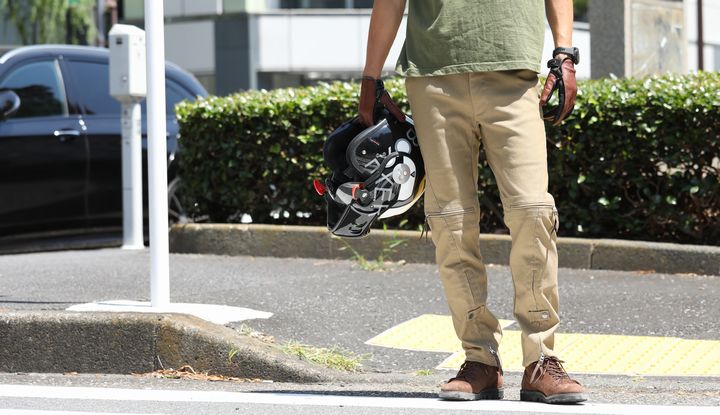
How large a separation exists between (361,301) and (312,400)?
2078 millimetres

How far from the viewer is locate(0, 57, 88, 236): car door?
8938 millimetres

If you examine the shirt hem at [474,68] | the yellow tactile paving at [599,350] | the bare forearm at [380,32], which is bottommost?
the yellow tactile paving at [599,350]

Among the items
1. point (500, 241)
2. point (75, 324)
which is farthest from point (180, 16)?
point (75, 324)

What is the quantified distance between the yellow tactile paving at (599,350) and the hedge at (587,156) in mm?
1993

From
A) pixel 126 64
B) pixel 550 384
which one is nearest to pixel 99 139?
pixel 126 64

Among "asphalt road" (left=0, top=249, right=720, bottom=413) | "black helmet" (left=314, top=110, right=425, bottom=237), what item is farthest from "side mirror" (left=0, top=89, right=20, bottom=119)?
"black helmet" (left=314, top=110, right=425, bottom=237)

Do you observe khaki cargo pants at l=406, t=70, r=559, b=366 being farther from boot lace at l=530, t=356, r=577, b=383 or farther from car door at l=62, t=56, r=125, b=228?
car door at l=62, t=56, r=125, b=228

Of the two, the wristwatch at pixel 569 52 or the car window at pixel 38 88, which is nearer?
the wristwatch at pixel 569 52

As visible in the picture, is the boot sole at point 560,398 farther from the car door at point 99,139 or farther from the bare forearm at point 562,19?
the car door at point 99,139

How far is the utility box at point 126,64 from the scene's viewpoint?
895 centimetres

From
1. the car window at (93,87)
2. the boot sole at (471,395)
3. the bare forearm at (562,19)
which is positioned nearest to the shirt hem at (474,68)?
the bare forearm at (562,19)

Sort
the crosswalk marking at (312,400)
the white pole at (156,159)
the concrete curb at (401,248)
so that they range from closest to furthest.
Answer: the crosswalk marking at (312,400)
the white pole at (156,159)
the concrete curb at (401,248)

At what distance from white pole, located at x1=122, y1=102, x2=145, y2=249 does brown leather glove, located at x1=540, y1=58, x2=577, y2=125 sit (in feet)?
17.2

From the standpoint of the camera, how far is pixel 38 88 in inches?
366
